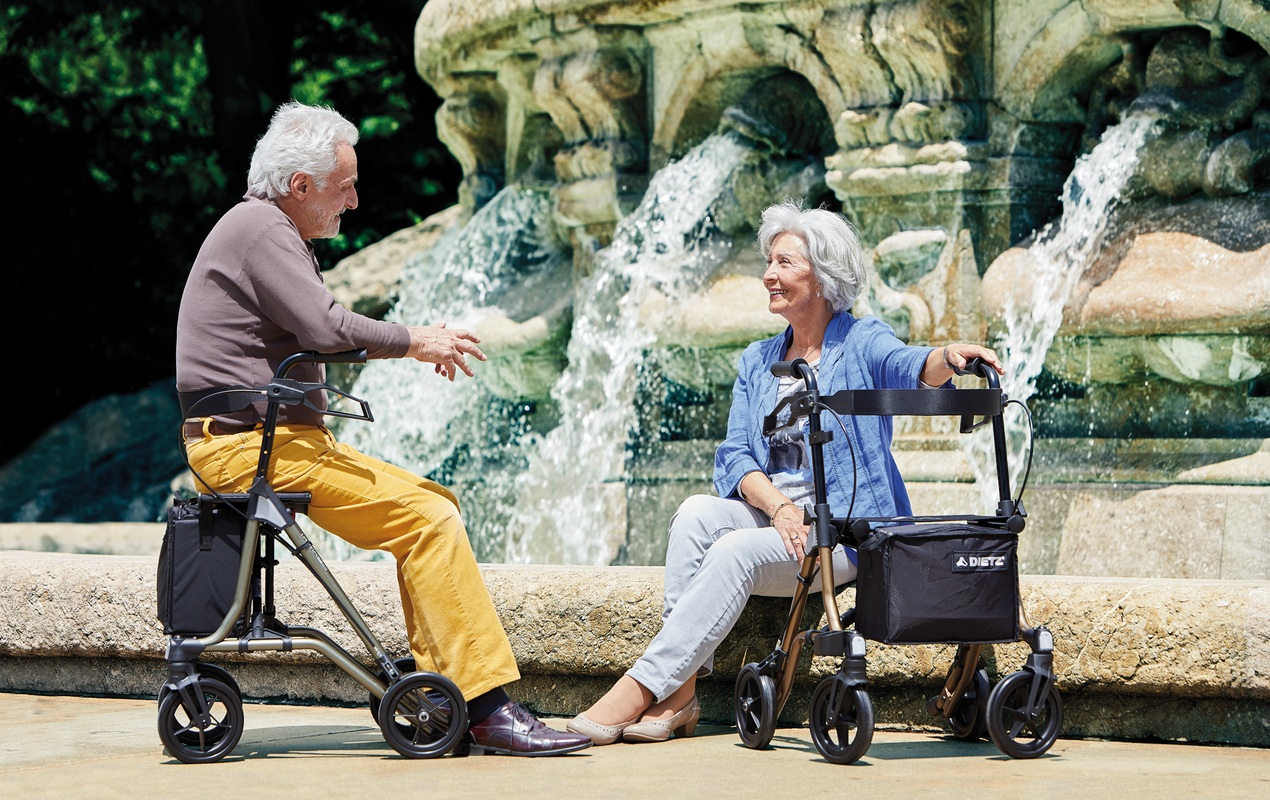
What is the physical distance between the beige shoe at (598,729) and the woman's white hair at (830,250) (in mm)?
1147

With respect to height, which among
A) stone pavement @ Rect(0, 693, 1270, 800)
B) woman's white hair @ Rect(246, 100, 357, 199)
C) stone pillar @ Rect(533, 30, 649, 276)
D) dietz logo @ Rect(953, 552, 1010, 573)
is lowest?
stone pavement @ Rect(0, 693, 1270, 800)

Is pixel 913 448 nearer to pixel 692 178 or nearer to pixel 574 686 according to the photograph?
pixel 692 178

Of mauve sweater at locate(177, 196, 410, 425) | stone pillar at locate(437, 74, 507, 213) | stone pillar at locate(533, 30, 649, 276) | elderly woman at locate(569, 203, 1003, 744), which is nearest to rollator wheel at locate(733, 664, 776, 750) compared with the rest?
elderly woman at locate(569, 203, 1003, 744)

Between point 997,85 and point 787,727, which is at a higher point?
point 997,85

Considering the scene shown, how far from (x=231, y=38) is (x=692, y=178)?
7.01m

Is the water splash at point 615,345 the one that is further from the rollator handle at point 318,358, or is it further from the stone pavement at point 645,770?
the rollator handle at point 318,358

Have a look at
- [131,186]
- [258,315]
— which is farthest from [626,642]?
[131,186]

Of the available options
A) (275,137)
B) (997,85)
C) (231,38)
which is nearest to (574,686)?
(275,137)

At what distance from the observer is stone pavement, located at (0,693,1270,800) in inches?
126

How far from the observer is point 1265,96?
18.0ft

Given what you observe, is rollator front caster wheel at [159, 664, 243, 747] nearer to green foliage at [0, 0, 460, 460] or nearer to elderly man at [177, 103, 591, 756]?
elderly man at [177, 103, 591, 756]

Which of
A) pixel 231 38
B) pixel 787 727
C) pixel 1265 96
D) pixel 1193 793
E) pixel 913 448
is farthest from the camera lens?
pixel 231 38

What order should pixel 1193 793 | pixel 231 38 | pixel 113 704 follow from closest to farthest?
1. pixel 1193 793
2. pixel 113 704
3. pixel 231 38

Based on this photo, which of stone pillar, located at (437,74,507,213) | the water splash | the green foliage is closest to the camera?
the water splash
